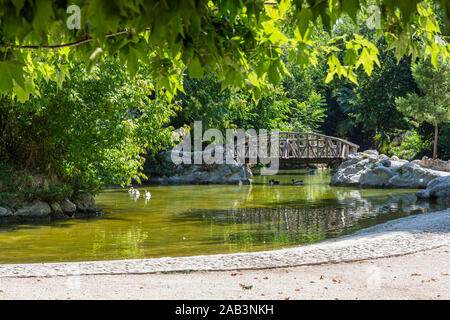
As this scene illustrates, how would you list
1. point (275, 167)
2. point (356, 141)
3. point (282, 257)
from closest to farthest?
point (282, 257) → point (275, 167) → point (356, 141)

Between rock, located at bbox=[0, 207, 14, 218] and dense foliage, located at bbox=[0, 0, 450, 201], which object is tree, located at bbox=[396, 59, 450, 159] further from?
rock, located at bbox=[0, 207, 14, 218]

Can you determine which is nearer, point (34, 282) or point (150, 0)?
point (150, 0)

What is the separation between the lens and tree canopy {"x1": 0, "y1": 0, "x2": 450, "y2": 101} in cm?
234

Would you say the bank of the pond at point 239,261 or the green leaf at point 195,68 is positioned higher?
the green leaf at point 195,68

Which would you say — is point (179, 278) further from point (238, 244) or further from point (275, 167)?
point (275, 167)

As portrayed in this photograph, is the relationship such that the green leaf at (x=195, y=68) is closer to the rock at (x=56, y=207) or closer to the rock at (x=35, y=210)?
the rock at (x=35, y=210)

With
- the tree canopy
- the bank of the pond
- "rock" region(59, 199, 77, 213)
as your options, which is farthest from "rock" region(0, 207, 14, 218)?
the tree canopy

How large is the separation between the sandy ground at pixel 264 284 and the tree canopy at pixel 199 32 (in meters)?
2.02

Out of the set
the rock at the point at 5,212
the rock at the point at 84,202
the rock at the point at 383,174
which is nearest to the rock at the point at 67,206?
the rock at the point at 84,202

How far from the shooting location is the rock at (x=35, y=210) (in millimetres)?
13948

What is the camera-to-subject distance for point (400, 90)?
3872cm

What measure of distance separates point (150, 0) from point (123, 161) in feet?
44.0

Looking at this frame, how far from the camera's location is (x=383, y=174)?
26781mm

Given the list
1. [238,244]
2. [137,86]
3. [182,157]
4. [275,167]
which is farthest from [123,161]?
[275,167]
